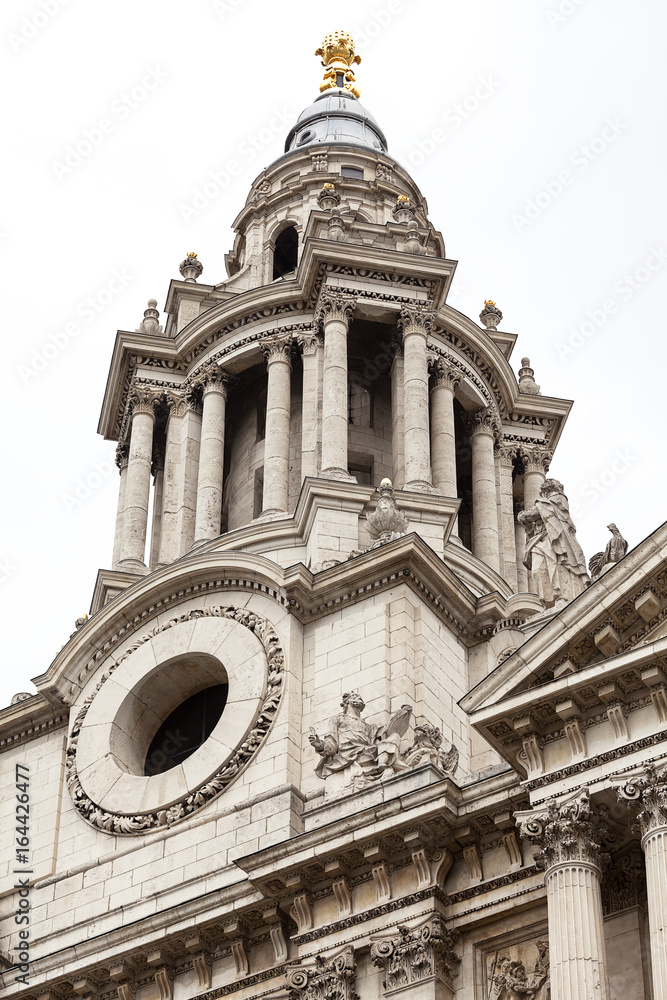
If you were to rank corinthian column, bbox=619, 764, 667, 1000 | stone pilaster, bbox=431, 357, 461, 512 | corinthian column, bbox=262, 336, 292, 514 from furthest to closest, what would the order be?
1. stone pilaster, bbox=431, 357, 461, 512
2. corinthian column, bbox=262, 336, 292, 514
3. corinthian column, bbox=619, 764, 667, 1000

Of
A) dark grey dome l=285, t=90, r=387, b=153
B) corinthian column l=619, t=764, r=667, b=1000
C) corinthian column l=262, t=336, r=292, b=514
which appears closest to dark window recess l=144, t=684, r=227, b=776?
corinthian column l=262, t=336, r=292, b=514

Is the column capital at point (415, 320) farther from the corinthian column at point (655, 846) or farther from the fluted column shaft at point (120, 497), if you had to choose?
the corinthian column at point (655, 846)

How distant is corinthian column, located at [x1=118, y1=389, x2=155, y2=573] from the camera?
3894 cm

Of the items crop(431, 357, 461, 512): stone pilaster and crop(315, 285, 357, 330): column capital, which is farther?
crop(315, 285, 357, 330): column capital

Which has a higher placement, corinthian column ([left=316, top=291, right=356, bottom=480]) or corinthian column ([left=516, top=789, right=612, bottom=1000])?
corinthian column ([left=316, top=291, right=356, bottom=480])

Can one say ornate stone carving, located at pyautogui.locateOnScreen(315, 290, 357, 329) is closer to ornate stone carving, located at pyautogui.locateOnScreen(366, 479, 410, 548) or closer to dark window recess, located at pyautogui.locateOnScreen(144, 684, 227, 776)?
ornate stone carving, located at pyautogui.locateOnScreen(366, 479, 410, 548)

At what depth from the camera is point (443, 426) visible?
39406 mm

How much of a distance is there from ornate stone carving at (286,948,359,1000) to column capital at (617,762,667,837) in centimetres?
496

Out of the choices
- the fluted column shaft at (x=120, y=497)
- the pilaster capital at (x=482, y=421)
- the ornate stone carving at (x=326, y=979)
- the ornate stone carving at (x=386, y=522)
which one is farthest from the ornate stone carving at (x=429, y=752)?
the pilaster capital at (x=482, y=421)

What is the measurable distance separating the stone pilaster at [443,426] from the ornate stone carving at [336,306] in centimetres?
212

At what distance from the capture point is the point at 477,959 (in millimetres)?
26234

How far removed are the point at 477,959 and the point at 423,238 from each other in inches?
779

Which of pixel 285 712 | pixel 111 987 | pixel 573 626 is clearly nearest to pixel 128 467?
pixel 285 712

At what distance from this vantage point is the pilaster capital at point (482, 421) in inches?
1634
